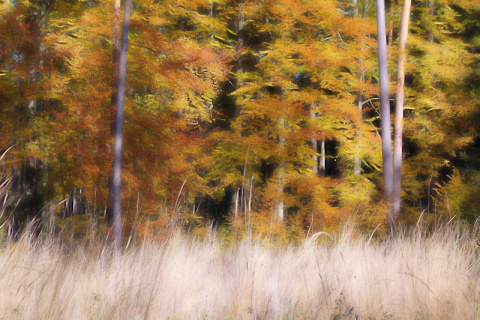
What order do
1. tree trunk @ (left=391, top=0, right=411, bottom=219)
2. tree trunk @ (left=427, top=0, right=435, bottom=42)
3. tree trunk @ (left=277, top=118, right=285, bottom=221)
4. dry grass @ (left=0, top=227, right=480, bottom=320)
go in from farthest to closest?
tree trunk @ (left=427, top=0, right=435, bottom=42) < tree trunk @ (left=277, top=118, right=285, bottom=221) < tree trunk @ (left=391, top=0, right=411, bottom=219) < dry grass @ (left=0, top=227, right=480, bottom=320)

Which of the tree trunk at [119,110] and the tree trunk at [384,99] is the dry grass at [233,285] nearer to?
the tree trunk at [119,110]

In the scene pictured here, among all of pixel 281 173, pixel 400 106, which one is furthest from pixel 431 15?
pixel 281 173

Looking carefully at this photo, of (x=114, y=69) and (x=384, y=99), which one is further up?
(x=114, y=69)

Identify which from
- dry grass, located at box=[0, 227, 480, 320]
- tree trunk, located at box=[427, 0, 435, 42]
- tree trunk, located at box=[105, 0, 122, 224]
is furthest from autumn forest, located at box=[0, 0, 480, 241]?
dry grass, located at box=[0, 227, 480, 320]

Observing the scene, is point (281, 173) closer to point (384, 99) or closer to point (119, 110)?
point (384, 99)

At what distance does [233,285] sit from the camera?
416cm

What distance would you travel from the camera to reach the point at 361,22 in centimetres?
1545

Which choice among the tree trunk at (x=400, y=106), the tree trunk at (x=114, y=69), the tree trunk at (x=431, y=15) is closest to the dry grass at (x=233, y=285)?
the tree trunk at (x=114, y=69)

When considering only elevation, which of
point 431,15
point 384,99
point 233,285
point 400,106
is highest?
point 431,15

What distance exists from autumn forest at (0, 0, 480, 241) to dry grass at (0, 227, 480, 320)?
21.8 ft

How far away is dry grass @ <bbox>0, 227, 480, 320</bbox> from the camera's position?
3.43 meters

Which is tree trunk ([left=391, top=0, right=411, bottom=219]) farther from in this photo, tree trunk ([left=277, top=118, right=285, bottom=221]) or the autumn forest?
tree trunk ([left=277, top=118, right=285, bottom=221])

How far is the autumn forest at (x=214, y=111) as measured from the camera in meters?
12.7

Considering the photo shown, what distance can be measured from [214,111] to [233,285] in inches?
473
